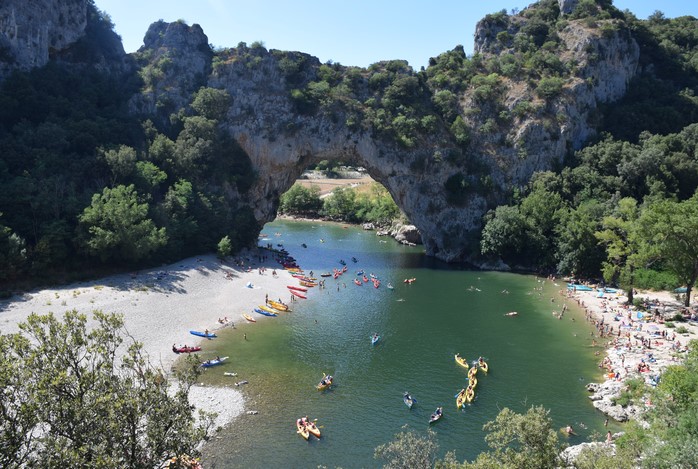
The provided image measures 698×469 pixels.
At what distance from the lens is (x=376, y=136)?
3024 inches

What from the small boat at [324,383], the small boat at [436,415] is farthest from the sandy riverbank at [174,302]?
the small boat at [436,415]

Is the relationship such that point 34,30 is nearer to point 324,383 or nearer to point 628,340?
point 324,383

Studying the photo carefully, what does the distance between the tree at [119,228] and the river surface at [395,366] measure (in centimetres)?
1803

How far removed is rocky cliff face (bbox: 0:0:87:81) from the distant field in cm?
6590

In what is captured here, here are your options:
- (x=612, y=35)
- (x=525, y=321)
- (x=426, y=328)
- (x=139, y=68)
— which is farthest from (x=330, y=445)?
(x=612, y=35)

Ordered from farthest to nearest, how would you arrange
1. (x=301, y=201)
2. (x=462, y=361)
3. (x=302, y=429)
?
(x=301, y=201), (x=462, y=361), (x=302, y=429)

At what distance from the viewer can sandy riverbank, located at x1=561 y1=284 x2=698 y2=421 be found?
33.4 m

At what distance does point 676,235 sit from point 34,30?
84279 millimetres

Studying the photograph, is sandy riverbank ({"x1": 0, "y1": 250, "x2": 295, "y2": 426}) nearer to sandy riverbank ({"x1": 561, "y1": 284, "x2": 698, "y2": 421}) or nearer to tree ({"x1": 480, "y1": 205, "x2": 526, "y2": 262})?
sandy riverbank ({"x1": 561, "y1": 284, "x2": 698, "y2": 421})

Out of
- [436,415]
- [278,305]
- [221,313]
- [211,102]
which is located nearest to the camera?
[436,415]

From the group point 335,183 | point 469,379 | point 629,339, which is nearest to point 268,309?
point 469,379

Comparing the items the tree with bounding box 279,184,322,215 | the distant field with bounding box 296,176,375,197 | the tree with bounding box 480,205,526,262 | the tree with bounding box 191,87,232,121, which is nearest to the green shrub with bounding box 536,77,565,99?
the tree with bounding box 480,205,526,262

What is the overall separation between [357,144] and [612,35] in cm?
4709

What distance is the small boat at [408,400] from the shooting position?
31859 millimetres
